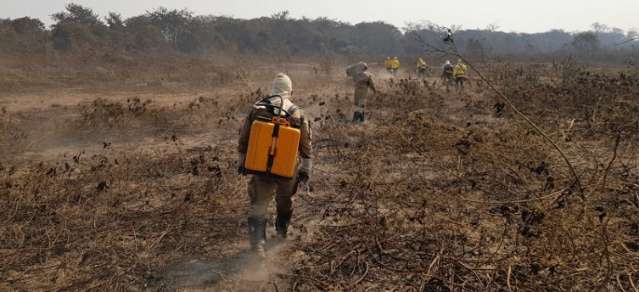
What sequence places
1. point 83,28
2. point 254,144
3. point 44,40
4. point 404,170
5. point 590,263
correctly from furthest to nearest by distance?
point 83,28
point 44,40
point 404,170
point 254,144
point 590,263

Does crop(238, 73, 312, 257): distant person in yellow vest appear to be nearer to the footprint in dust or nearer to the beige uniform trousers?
the beige uniform trousers

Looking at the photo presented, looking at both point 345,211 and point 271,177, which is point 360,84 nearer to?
point 345,211

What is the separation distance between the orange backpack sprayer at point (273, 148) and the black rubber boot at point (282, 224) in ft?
2.10

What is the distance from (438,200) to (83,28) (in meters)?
25.6

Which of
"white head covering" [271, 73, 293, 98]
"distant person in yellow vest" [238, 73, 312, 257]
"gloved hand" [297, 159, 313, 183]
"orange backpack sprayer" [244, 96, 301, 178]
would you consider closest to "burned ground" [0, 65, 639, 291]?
"distant person in yellow vest" [238, 73, 312, 257]

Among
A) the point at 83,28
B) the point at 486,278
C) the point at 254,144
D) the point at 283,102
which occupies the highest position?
the point at 83,28

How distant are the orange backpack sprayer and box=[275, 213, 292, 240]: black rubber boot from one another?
640 millimetres

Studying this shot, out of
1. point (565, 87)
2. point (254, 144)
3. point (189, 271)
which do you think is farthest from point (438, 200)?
point (565, 87)

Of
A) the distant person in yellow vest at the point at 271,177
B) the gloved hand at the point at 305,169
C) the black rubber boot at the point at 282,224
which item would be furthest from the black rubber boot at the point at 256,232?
the gloved hand at the point at 305,169

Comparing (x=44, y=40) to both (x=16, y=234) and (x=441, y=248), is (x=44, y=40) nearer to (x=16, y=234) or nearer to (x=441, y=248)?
(x=16, y=234)

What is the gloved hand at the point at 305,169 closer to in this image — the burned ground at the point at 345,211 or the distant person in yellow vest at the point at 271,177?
the distant person in yellow vest at the point at 271,177

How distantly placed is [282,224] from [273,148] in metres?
0.89

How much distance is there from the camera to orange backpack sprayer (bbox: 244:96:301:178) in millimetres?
3281

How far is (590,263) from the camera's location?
117 inches
